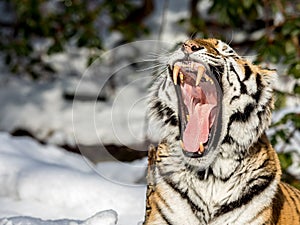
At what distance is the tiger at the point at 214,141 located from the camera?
234 centimetres

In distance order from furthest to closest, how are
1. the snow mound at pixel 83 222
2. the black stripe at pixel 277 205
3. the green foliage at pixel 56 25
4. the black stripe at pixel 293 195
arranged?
the green foliage at pixel 56 25, the snow mound at pixel 83 222, the black stripe at pixel 293 195, the black stripe at pixel 277 205

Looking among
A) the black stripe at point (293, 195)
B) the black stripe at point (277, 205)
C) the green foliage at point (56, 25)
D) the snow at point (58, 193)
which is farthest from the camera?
the green foliage at point (56, 25)

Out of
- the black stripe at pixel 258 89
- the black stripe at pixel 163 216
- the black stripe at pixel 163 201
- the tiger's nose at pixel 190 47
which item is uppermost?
the tiger's nose at pixel 190 47

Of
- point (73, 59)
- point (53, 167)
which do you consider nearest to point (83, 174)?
point (53, 167)

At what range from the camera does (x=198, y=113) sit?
235 cm

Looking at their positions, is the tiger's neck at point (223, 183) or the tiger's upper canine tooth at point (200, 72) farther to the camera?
the tiger's neck at point (223, 183)

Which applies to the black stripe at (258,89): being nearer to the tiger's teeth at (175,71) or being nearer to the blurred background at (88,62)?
the tiger's teeth at (175,71)

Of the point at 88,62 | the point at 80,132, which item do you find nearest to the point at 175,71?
the point at 88,62

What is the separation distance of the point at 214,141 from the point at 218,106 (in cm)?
11

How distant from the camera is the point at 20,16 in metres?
7.25

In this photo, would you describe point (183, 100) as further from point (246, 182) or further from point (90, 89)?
point (90, 89)

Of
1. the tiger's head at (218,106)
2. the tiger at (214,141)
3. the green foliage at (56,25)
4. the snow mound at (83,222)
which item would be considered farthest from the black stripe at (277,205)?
the green foliage at (56,25)

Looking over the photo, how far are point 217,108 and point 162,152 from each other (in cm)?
28

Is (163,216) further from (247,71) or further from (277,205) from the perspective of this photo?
(247,71)
